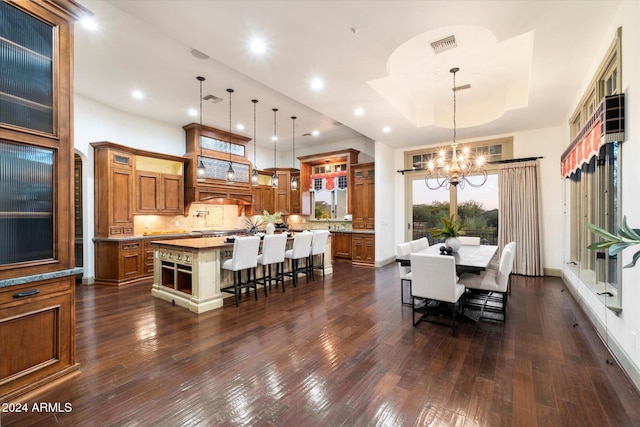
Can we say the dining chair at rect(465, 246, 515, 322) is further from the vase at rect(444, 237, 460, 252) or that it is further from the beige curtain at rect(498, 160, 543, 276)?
the beige curtain at rect(498, 160, 543, 276)

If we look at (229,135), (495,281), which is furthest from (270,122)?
(495,281)

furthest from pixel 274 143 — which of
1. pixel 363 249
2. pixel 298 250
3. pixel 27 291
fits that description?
pixel 27 291

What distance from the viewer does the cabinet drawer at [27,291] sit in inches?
77.2

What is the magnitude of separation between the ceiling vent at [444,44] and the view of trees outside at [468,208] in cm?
395

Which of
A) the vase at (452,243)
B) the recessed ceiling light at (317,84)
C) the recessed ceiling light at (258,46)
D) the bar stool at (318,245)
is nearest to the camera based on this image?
the recessed ceiling light at (258,46)

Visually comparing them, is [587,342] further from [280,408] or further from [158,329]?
[158,329]

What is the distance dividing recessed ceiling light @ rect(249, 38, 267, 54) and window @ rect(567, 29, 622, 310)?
3.37 meters

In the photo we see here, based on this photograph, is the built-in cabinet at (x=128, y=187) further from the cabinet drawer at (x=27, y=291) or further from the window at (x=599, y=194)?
the window at (x=599, y=194)

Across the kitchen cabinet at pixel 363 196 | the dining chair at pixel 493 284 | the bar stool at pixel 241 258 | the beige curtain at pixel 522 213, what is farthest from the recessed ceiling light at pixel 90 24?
the beige curtain at pixel 522 213

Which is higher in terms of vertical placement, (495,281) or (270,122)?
(270,122)

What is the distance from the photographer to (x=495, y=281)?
11.7ft

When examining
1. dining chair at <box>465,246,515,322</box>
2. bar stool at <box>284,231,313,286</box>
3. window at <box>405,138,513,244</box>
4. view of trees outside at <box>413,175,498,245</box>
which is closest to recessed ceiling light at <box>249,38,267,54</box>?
bar stool at <box>284,231,313,286</box>

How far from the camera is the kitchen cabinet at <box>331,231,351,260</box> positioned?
7.88 metres

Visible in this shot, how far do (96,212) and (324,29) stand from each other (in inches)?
215
